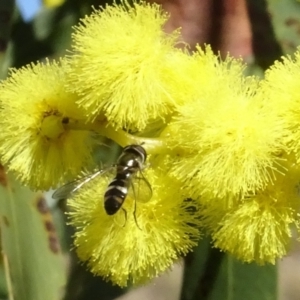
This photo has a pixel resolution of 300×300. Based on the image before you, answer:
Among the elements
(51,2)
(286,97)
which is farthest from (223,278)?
(51,2)

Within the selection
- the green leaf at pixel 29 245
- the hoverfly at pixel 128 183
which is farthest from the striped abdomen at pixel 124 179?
the green leaf at pixel 29 245

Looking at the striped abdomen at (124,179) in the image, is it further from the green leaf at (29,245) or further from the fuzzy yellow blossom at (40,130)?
the green leaf at (29,245)

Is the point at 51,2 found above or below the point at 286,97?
above

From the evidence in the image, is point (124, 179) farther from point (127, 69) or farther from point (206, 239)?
point (206, 239)

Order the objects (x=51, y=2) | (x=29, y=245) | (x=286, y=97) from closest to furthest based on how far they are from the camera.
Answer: (x=286, y=97)
(x=29, y=245)
(x=51, y=2)

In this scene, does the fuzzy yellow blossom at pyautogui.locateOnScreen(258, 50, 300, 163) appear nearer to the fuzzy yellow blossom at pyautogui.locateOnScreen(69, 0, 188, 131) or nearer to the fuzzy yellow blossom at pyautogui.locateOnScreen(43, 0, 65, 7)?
the fuzzy yellow blossom at pyautogui.locateOnScreen(69, 0, 188, 131)

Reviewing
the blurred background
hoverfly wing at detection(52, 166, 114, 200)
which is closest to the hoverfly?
hoverfly wing at detection(52, 166, 114, 200)
